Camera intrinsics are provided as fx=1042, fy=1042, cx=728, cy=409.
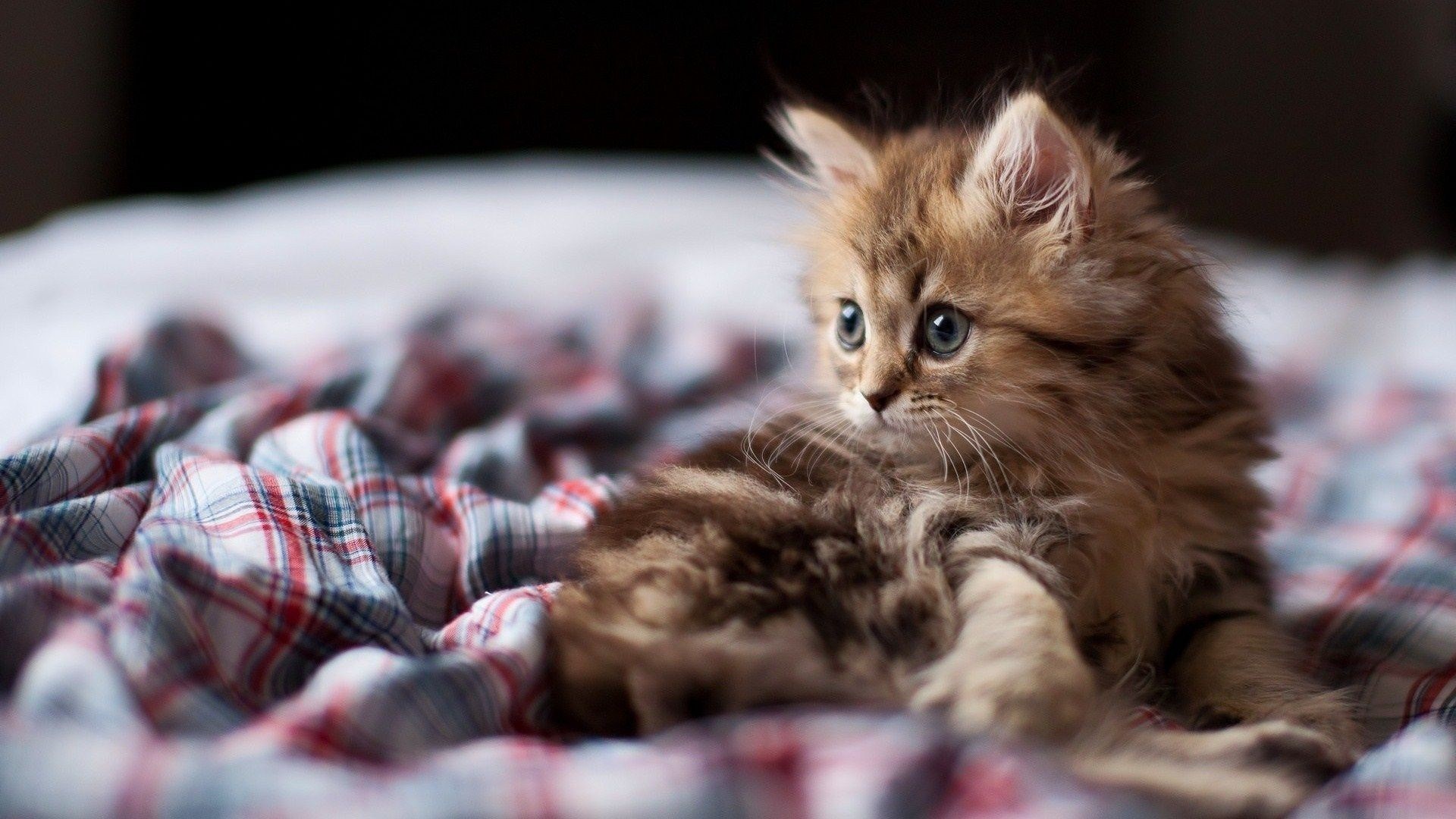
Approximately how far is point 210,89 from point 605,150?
1.49 meters

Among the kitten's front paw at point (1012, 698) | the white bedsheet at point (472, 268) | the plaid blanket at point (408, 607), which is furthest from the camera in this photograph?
the white bedsheet at point (472, 268)

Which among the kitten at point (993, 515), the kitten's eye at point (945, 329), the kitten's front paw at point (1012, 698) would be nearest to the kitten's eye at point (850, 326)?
the kitten at point (993, 515)

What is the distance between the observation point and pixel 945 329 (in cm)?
118

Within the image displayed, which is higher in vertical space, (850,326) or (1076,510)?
(850,326)

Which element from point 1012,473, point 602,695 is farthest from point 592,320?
point 602,695

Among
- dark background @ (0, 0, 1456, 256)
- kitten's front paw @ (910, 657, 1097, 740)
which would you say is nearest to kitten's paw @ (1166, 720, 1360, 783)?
kitten's front paw @ (910, 657, 1097, 740)

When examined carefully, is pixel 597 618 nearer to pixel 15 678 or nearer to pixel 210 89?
pixel 15 678

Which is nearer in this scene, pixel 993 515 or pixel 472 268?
pixel 993 515

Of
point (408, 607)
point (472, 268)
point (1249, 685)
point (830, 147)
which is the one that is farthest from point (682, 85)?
point (1249, 685)

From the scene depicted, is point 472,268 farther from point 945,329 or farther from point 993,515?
point 993,515

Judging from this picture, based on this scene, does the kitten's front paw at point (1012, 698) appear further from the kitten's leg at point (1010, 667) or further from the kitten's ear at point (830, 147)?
the kitten's ear at point (830, 147)

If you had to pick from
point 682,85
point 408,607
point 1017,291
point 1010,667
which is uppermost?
point 682,85

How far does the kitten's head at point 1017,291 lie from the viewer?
115 centimetres

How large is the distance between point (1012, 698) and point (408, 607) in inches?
26.3
